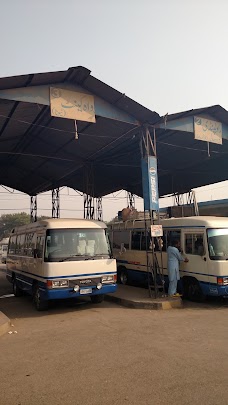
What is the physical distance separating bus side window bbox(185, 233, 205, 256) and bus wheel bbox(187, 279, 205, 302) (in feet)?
2.99

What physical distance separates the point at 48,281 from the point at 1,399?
4812mm

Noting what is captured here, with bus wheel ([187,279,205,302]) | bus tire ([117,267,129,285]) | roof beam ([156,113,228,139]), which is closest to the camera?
bus wheel ([187,279,205,302])

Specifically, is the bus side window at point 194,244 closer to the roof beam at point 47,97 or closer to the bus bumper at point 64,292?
the bus bumper at point 64,292

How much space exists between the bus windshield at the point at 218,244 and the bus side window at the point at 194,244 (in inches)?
11.5

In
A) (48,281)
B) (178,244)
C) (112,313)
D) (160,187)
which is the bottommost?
(112,313)

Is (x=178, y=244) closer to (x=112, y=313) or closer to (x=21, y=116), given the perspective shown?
(x=112, y=313)

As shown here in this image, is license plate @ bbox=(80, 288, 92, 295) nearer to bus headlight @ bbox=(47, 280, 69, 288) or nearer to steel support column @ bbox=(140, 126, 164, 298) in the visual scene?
bus headlight @ bbox=(47, 280, 69, 288)

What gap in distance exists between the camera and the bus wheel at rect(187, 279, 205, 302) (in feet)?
33.8

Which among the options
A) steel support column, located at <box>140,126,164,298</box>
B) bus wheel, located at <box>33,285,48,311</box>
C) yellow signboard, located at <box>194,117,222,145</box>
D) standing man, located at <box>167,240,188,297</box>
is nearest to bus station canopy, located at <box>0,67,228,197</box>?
yellow signboard, located at <box>194,117,222,145</box>

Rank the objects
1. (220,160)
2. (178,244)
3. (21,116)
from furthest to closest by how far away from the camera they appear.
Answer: (220,160)
(21,116)
(178,244)

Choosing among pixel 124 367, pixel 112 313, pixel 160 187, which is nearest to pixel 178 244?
pixel 112 313

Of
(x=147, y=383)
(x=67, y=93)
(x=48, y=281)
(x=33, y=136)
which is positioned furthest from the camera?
(x=33, y=136)

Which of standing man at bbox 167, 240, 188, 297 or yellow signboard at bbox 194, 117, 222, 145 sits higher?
yellow signboard at bbox 194, 117, 222, 145

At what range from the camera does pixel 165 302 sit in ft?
32.0
